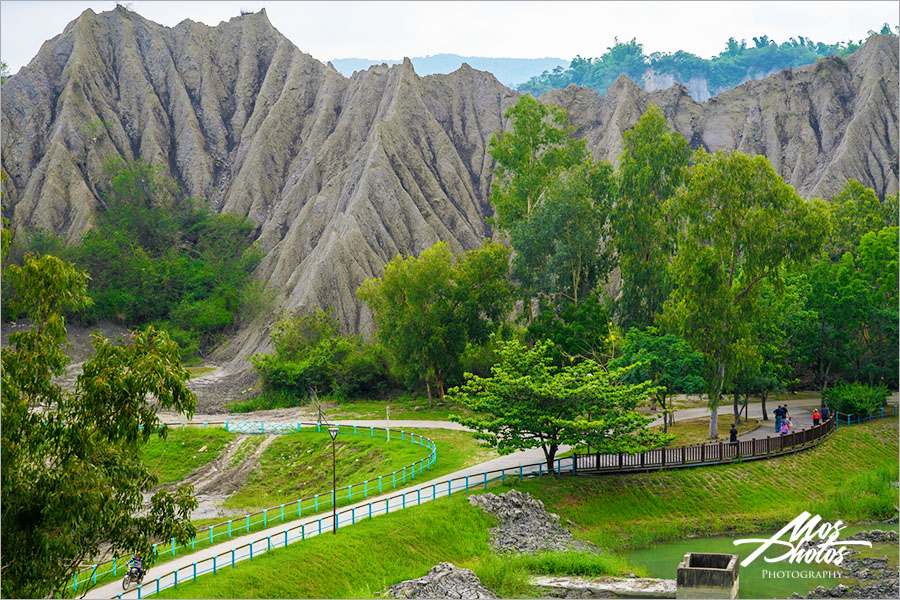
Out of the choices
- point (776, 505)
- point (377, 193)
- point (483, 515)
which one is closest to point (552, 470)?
point (483, 515)

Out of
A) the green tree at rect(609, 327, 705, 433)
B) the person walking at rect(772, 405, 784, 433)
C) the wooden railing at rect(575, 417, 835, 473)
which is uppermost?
the green tree at rect(609, 327, 705, 433)

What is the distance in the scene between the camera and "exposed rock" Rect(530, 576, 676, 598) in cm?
2617

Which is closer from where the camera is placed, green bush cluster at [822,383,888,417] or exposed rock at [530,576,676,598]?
exposed rock at [530,576,676,598]

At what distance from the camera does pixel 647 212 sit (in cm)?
5106

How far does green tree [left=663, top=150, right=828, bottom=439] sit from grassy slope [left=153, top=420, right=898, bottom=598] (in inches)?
215

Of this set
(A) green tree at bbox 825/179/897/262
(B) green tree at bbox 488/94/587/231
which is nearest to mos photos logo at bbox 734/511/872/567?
(A) green tree at bbox 825/179/897/262

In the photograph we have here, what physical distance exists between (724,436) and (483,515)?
54.4 feet

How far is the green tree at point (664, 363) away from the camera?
4003 centimetres

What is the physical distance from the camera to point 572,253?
54.6 meters

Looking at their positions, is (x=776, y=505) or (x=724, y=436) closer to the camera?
(x=776, y=505)

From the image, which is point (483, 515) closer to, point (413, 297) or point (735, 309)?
point (735, 309)

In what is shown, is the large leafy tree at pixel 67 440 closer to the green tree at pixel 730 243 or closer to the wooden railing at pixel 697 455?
the wooden railing at pixel 697 455

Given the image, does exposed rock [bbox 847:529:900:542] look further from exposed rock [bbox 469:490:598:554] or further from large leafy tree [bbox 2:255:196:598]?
large leafy tree [bbox 2:255:196:598]

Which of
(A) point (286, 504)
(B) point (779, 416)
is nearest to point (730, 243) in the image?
(B) point (779, 416)
